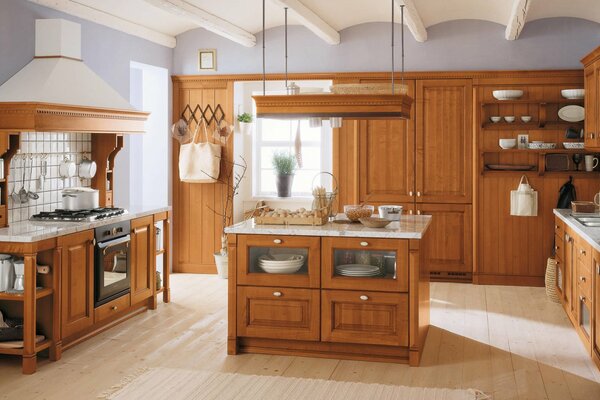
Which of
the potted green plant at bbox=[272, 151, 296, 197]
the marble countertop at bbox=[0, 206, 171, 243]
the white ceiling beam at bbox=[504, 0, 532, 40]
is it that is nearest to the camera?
the marble countertop at bbox=[0, 206, 171, 243]

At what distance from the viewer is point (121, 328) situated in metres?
5.68

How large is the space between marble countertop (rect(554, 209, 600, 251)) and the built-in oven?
129 inches

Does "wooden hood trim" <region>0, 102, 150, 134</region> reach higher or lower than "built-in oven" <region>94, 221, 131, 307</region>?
higher

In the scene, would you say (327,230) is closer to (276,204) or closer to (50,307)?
(50,307)

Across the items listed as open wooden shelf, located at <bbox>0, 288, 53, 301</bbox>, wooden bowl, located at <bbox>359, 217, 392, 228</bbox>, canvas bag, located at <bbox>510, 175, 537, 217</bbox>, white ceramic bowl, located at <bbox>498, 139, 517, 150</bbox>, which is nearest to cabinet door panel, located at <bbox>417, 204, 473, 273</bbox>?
canvas bag, located at <bbox>510, 175, 537, 217</bbox>

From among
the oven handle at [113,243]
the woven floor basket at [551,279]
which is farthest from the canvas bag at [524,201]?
the oven handle at [113,243]

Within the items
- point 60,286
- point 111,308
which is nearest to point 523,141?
point 111,308

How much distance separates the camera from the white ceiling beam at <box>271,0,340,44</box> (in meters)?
5.78

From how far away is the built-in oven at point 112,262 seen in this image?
529cm

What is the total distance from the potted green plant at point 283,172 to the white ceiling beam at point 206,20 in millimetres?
1325

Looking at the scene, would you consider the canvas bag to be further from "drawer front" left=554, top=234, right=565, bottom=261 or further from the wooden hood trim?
the wooden hood trim

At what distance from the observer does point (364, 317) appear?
15.7ft

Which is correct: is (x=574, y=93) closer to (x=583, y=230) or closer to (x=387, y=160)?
(x=387, y=160)

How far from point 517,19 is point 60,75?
12.0 feet
